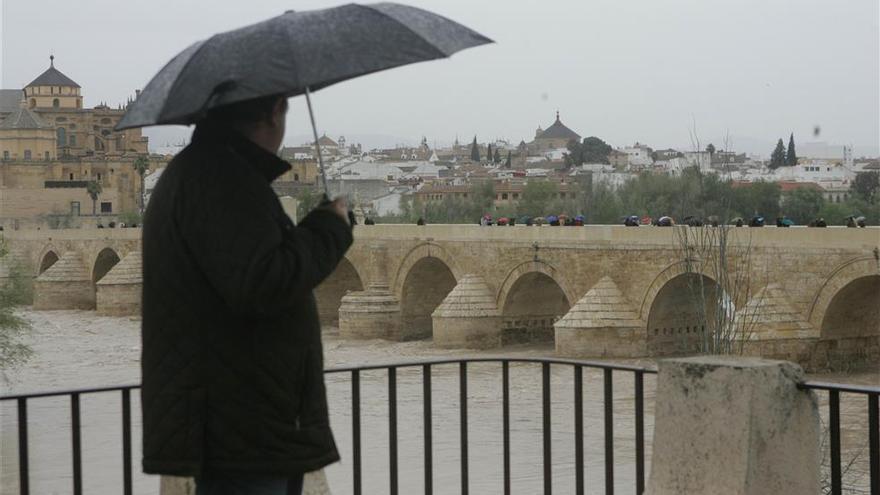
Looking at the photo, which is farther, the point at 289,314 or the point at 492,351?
the point at 492,351

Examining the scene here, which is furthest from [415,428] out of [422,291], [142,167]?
[142,167]

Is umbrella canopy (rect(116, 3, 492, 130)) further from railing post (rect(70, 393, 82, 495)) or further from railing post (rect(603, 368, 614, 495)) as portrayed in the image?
railing post (rect(603, 368, 614, 495))

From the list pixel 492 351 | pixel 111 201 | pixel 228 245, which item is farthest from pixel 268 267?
pixel 111 201

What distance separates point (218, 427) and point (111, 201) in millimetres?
80163

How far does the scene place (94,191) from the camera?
78.2m

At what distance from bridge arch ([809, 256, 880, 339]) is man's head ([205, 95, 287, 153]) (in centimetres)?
2031

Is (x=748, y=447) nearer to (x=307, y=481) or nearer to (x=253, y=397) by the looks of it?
(x=307, y=481)

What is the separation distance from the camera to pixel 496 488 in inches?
491

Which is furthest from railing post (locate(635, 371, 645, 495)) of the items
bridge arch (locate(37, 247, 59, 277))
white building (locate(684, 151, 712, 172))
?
bridge arch (locate(37, 247, 59, 277))

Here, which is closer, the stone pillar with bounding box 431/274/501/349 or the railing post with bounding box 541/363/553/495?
the railing post with bounding box 541/363/553/495

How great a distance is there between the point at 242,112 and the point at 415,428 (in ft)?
47.1

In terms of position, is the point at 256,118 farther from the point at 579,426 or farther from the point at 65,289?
the point at 65,289

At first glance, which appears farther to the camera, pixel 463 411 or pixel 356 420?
pixel 463 411

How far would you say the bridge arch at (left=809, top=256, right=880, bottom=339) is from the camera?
2255 centimetres
